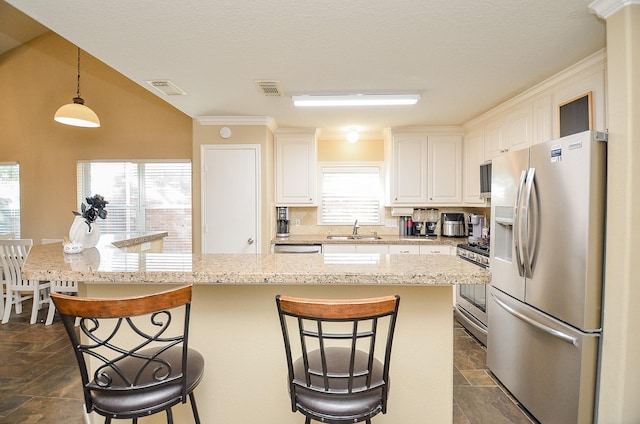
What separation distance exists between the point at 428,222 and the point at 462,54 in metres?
2.76

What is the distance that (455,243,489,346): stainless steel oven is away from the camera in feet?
9.82

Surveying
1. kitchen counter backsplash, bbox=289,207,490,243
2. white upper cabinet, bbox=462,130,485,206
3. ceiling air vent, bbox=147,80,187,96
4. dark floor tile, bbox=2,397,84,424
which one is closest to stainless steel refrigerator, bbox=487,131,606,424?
white upper cabinet, bbox=462,130,485,206

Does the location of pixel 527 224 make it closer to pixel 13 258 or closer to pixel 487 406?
pixel 487 406

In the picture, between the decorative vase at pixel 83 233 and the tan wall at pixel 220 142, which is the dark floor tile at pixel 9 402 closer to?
the decorative vase at pixel 83 233

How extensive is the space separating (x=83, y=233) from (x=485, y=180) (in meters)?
3.75

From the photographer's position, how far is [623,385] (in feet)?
5.05

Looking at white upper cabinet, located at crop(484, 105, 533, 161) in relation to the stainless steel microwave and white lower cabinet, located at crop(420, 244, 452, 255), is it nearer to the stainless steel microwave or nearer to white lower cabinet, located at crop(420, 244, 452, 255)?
the stainless steel microwave

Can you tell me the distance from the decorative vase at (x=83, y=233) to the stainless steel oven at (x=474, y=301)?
2.94 m

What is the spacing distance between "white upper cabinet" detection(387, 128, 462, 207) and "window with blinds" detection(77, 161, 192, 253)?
9.92ft

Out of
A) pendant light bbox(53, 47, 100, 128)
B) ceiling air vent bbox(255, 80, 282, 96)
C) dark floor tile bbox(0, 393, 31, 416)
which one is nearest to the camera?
dark floor tile bbox(0, 393, 31, 416)

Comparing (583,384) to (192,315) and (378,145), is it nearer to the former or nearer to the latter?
(192,315)

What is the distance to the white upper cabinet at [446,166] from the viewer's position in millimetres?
4230

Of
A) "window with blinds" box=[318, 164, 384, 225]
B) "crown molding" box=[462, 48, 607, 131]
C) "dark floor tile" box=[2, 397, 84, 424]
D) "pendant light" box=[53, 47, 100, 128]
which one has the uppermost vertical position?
"crown molding" box=[462, 48, 607, 131]

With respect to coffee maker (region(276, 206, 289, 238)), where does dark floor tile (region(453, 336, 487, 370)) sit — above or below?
below
